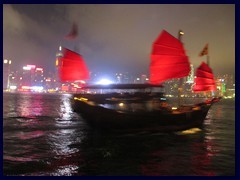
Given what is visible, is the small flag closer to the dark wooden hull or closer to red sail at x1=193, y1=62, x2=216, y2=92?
red sail at x1=193, y1=62, x2=216, y2=92

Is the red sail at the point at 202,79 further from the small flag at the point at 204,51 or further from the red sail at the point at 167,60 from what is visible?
the red sail at the point at 167,60

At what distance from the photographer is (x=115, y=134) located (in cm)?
A: 1789

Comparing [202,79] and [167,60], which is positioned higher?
[167,60]

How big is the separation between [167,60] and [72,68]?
→ 31.5 ft

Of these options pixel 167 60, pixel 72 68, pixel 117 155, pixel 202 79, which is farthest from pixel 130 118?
pixel 202 79

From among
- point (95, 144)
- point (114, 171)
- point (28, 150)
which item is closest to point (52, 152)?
point (28, 150)

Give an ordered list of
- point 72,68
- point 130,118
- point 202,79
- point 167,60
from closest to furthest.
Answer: point 130,118, point 167,60, point 72,68, point 202,79

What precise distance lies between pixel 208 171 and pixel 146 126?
327 inches

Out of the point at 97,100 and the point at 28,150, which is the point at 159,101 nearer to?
the point at 97,100

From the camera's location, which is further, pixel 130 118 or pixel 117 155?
pixel 130 118

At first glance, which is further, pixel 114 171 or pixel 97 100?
pixel 97 100

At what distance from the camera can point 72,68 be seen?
26.2 m

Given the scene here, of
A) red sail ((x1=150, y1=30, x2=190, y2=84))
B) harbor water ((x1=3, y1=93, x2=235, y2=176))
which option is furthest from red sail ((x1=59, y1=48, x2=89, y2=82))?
harbor water ((x1=3, y1=93, x2=235, y2=176))

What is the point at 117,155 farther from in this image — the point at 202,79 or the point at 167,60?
the point at 202,79
